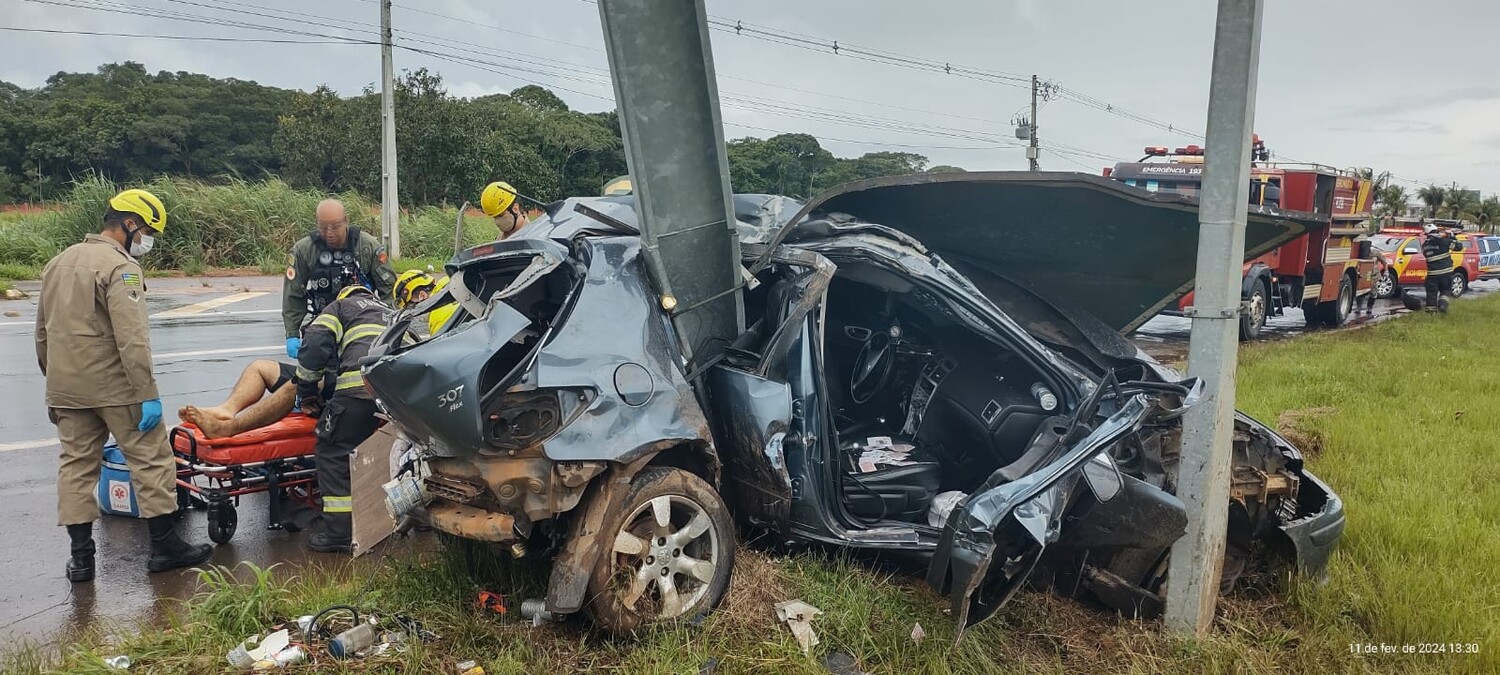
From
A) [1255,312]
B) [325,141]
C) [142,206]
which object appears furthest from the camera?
[325,141]

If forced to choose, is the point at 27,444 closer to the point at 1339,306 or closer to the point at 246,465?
the point at 246,465

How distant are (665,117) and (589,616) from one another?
78.8 inches

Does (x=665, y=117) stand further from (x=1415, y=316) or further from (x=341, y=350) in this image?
(x=1415, y=316)

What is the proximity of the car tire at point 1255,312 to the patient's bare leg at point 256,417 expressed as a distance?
38.6 feet

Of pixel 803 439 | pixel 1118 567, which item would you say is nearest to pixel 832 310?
pixel 803 439

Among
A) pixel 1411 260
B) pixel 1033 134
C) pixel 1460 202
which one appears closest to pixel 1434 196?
pixel 1460 202

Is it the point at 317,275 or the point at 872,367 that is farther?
the point at 317,275

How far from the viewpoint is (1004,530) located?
9.96 feet

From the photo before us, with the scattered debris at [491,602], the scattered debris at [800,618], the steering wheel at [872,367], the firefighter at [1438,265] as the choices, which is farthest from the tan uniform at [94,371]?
the firefighter at [1438,265]

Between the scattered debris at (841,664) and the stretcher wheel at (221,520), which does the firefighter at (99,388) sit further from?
the scattered debris at (841,664)

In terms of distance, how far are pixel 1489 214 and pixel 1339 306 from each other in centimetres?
6269

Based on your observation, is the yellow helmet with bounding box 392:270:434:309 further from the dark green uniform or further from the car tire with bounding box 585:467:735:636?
the car tire with bounding box 585:467:735:636

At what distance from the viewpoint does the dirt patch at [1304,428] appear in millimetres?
6045

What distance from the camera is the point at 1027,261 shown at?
15.9 ft
